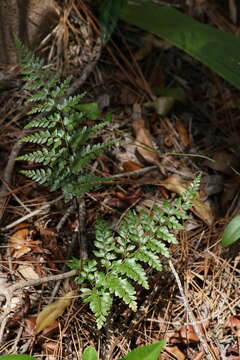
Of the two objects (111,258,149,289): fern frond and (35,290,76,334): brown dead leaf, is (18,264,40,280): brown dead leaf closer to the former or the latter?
(35,290,76,334): brown dead leaf

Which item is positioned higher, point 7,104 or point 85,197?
point 7,104

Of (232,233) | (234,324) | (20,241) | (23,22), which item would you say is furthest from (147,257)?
(23,22)

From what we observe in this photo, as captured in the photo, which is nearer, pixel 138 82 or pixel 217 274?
pixel 217 274

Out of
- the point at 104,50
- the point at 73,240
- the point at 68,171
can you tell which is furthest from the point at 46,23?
the point at 73,240

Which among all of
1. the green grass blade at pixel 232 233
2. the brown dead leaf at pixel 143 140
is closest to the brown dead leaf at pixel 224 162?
the brown dead leaf at pixel 143 140

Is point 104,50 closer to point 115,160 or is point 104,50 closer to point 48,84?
point 115,160
